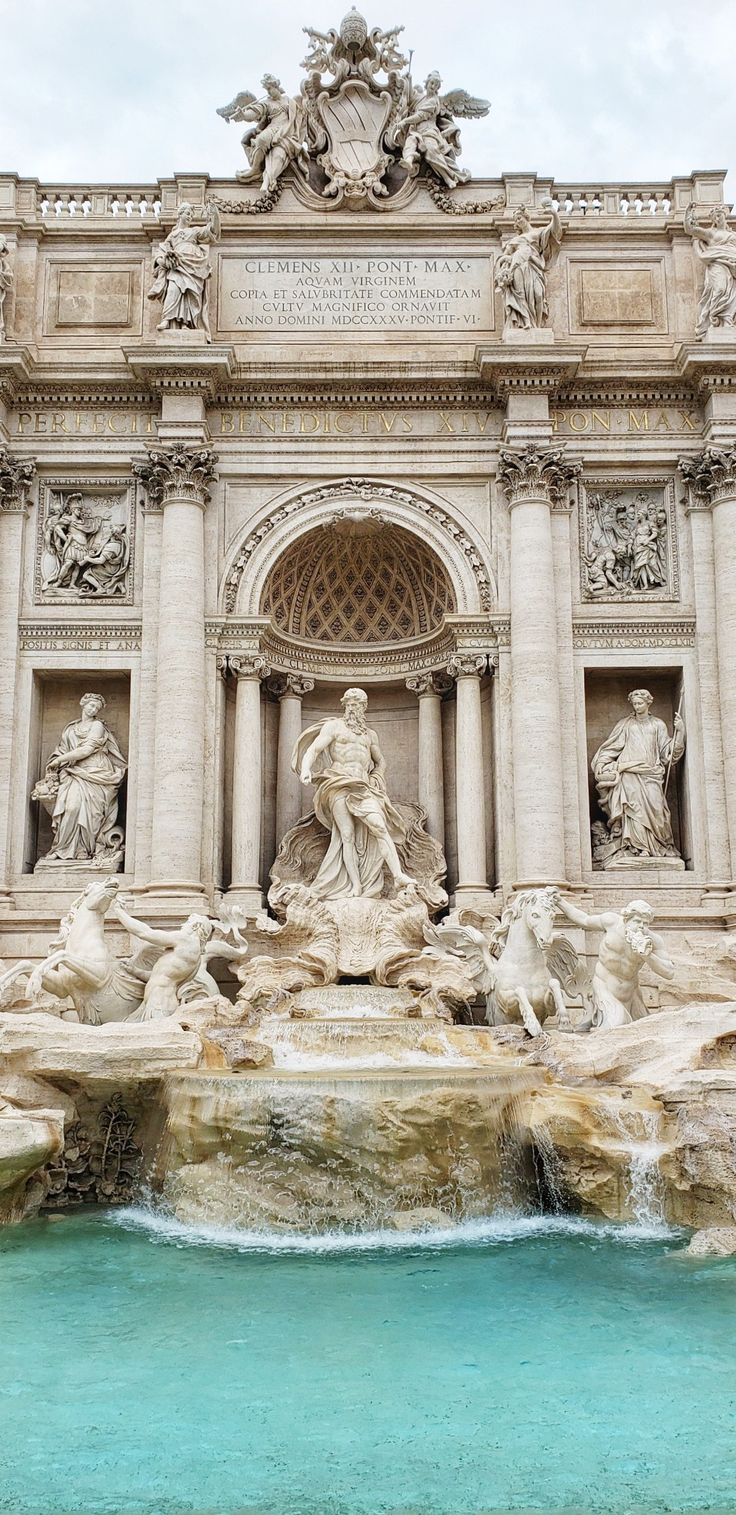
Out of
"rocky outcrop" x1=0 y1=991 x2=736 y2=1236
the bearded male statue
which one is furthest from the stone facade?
"rocky outcrop" x1=0 y1=991 x2=736 y2=1236

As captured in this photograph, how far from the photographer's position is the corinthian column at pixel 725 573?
1689 cm

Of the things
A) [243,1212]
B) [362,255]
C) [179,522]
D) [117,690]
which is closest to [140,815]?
[117,690]

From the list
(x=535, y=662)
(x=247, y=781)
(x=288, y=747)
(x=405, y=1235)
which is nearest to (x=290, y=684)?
(x=288, y=747)

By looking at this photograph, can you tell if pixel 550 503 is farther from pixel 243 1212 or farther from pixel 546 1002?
pixel 243 1212

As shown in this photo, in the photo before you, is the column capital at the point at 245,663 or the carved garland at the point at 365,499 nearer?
the column capital at the point at 245,663

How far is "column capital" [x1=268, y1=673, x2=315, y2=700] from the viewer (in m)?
18.6

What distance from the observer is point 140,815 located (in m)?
17.0

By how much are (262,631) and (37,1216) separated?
9.09 meters

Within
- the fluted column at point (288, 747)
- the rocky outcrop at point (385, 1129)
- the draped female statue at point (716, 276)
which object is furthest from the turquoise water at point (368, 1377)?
the draped female statue at point (716, 276)

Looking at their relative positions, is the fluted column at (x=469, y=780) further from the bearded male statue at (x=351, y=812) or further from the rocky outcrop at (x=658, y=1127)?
the rocky outcrop at (x=658, y=1127)

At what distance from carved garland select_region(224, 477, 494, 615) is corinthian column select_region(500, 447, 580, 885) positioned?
56 centimetres

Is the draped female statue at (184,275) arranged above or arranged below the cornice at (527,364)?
above

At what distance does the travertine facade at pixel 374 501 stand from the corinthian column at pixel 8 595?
0.05 metres

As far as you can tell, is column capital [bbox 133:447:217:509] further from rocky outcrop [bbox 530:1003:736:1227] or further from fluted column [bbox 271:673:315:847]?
rocky outcrop [bbox 530:1003:736:1227]
